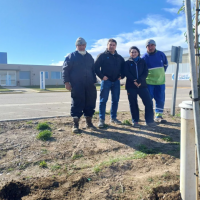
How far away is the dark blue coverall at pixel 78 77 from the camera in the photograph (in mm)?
4863

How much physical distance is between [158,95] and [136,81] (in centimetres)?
106

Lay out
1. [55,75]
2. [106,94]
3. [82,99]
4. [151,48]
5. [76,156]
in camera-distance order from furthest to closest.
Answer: [55,75], [151,48], [106,94], [82,99], [76,156]

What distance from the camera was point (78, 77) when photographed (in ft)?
16.0

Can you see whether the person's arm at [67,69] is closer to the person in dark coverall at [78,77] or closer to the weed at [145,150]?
the person in dark coverall at [78,77]

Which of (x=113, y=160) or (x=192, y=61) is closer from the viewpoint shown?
(x=192, y=61)

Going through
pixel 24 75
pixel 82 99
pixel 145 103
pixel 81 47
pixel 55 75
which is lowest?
pixel 145 103

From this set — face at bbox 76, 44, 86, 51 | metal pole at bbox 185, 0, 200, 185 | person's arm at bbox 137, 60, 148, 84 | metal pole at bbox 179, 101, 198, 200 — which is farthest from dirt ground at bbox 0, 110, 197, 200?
face at bbox 76, 44, 86, 51

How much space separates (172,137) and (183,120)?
2.41m

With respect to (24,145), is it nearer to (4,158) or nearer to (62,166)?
(4,158)

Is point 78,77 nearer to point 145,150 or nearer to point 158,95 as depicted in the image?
point 145,150

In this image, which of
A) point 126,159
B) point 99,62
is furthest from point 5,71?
point 126,159

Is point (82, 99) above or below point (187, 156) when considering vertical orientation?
above

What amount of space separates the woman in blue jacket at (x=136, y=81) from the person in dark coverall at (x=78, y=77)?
934 mm

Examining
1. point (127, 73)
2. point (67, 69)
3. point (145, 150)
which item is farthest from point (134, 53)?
point (145, 150)
